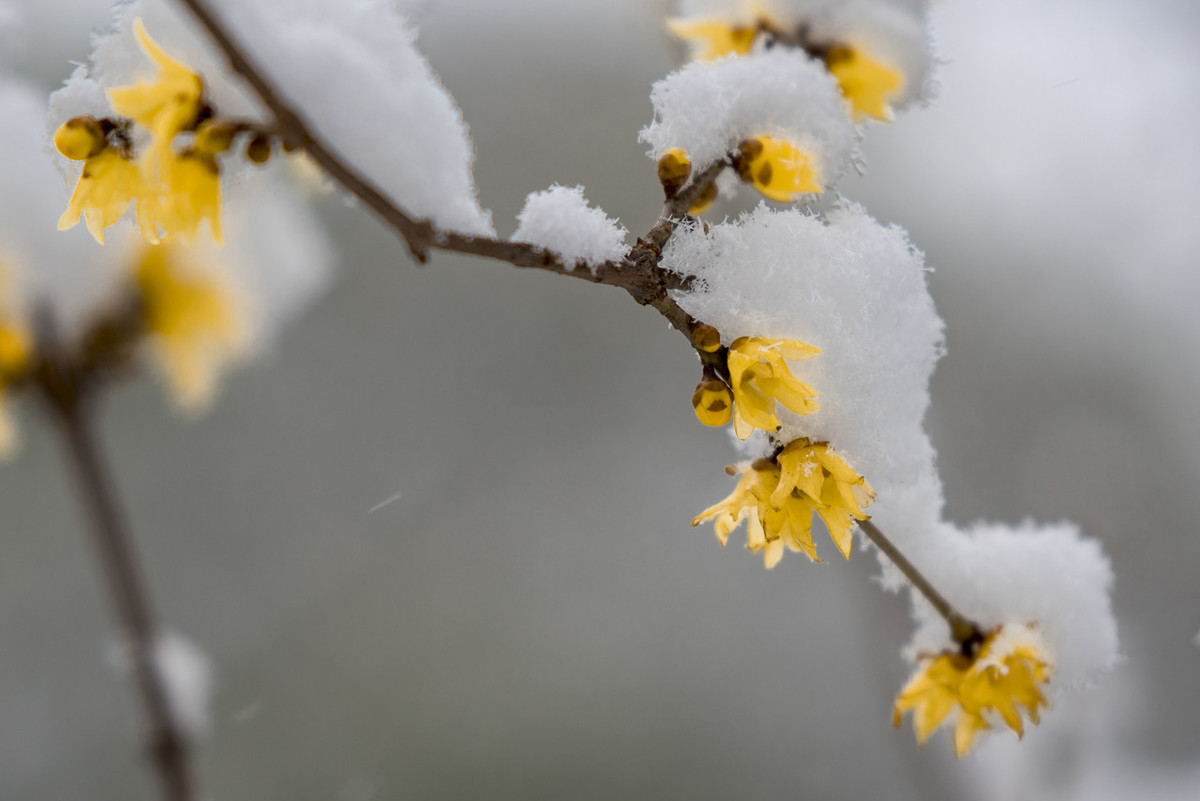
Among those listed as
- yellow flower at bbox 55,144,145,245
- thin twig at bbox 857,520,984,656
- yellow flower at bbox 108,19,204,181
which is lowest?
thin twig at bbox 857,520,984,656

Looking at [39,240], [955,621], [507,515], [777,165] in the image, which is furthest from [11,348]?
[507,515]

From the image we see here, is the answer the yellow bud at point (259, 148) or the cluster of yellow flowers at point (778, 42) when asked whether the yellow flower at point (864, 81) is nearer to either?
the cluster of yellow flowers at point (778, 42)

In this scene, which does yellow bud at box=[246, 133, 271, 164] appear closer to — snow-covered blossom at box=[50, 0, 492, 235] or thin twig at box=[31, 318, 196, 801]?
snow-covered blossom at box=[50, 0, 492, 235]

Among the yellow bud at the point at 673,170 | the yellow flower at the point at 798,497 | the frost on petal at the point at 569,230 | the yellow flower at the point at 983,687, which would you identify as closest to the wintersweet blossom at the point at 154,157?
the frost on petal at the point at 569,230

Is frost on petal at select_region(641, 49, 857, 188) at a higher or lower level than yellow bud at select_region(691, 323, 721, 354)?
higher

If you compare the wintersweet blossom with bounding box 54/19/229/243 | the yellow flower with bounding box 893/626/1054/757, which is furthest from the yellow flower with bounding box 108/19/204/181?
the yellow flower with bounding box 893/626/1054/757
